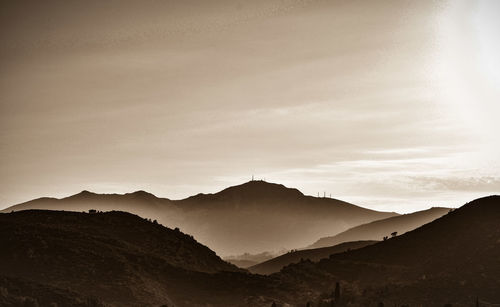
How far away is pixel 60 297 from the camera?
452 ft

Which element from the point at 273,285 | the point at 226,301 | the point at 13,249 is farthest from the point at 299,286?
the point at 13,249

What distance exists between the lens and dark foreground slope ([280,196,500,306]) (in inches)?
6004

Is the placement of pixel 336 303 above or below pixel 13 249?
below

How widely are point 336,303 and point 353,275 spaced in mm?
39208

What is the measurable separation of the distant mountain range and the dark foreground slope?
0.82 feet

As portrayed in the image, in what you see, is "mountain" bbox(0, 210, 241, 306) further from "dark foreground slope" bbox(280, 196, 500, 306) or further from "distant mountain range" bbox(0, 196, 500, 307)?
"dark foreground slope" bbox(280, 196, 500, 306)

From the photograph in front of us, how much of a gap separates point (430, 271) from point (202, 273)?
52559 millimetres

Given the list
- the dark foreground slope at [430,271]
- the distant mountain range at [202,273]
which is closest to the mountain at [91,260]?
the distant mountain range at [202,273]

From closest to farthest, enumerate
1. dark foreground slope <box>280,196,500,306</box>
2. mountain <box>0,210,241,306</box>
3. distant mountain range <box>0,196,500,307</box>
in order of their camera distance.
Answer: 1. distant mountain range <box>0,196,500,307</box>
2. dark foreground slope <box>280,196,500,306</box>
3. mountain <box>0,210,241,306</box>

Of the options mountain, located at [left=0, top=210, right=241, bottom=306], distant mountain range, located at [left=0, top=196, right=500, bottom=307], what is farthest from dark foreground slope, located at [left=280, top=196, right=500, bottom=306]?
mountain, located at [left=0, top=210, right=241, bottom=306]

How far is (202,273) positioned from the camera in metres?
177

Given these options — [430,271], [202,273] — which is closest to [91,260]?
[202,273]

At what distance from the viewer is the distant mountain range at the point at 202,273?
151m

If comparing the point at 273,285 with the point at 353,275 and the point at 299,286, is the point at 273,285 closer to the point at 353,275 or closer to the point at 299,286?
the point at 299,286
